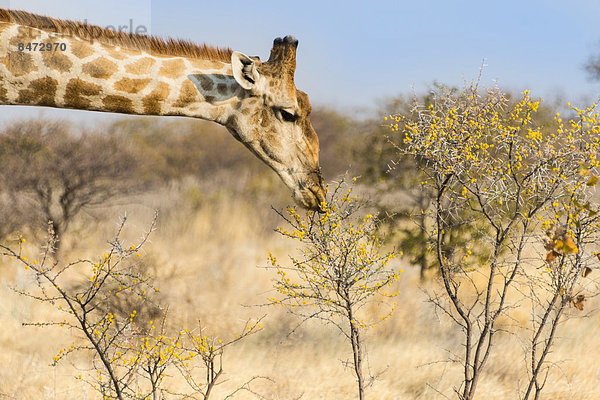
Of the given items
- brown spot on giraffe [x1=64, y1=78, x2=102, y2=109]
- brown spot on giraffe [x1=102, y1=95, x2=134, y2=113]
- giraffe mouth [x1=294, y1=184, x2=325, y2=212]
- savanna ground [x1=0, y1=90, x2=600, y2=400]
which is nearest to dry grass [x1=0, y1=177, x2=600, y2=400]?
savanna ground [x1=0, y1=90, x2=600, y2=400]

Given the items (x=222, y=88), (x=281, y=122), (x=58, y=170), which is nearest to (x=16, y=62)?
(x=222, y=88)

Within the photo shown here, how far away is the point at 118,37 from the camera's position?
514cm

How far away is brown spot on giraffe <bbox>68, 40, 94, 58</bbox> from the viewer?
4906mm

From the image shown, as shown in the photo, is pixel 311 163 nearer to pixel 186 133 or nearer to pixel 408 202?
pixel 408 202

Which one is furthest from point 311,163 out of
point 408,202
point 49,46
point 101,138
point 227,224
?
point 101,138

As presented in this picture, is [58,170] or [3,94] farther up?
[58,170]

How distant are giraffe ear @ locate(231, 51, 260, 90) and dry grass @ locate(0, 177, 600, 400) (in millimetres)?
3782

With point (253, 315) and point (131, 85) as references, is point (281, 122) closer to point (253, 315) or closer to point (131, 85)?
point (131, 85)

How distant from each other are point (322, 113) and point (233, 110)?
1145 cm

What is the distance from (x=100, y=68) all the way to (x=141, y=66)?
0.37m

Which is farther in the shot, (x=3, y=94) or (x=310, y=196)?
(x=310, y=196)

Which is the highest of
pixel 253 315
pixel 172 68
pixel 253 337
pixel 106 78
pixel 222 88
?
pixel 253 315

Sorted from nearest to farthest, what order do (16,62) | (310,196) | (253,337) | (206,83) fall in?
(16,62) → (206,83) → (310,196) → (253,337)

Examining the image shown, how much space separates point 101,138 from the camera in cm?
1580
